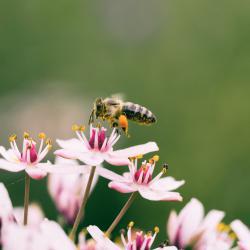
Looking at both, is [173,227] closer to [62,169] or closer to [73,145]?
[73,145]

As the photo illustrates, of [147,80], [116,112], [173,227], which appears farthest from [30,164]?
[147,80]

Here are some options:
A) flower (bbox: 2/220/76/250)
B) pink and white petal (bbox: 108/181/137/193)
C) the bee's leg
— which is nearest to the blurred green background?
the bee's leg

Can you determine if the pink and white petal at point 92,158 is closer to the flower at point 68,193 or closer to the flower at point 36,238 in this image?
the flower at point 36,238

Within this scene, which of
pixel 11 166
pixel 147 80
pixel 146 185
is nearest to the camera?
pixel 11 166

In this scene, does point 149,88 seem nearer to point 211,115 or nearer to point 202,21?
point 211,115

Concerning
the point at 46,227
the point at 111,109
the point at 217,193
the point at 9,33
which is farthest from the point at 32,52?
the point at 46,227

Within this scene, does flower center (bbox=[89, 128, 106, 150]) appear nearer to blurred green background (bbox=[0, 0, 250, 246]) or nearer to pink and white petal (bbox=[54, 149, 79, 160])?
pink and white petal (bbox=[54, 149, 79, 160])
